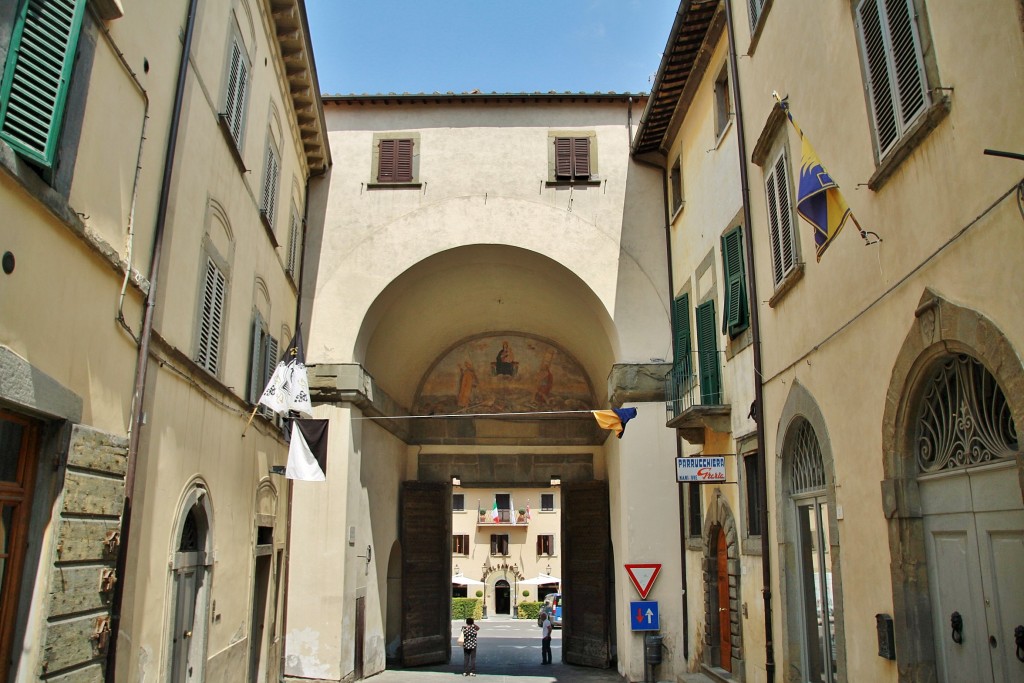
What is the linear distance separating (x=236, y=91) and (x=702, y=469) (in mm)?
7877

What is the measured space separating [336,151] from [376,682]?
10.3 metres

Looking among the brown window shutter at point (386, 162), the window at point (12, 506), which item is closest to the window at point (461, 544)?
the brown window shutter at point (386, 162)

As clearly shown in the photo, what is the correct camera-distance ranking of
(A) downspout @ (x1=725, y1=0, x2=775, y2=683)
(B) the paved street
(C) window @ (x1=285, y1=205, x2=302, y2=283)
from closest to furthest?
(A) downspout @ (x1=725, y1=0, x2=775, y2=683), (C) window @ (x1=285, y1=205, x2=302, y2=283), (B) the paved street

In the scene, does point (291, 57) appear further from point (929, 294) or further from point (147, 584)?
point (929, 294)

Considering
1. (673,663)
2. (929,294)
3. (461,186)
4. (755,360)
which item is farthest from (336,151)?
(929,294)

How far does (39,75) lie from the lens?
17.4 ft

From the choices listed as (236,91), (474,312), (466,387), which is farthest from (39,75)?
(466,387)

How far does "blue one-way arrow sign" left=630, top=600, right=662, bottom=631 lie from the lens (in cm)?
1387

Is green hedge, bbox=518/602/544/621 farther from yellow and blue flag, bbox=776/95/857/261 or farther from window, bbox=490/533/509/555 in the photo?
yellow and blue flag, bbox=776/95/857/261

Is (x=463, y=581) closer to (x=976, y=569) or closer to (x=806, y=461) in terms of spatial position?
(x=806, y=461)

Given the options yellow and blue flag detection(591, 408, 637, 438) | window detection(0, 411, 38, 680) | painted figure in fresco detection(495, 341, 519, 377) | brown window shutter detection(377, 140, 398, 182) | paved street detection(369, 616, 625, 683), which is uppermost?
brown window shutter detection(377, 140, 398, 182)

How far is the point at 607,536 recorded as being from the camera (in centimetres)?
1912

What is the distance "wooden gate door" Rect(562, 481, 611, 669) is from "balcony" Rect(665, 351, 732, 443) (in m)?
5.89

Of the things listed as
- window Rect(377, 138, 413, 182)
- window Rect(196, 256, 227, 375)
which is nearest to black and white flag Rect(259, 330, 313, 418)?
window Rect(196, 256, 227, 375)
